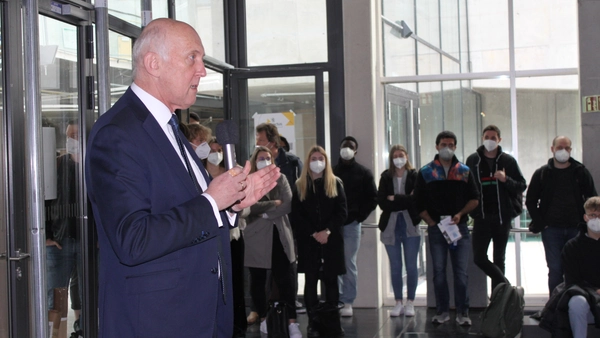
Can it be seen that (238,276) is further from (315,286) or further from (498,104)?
(498,104)

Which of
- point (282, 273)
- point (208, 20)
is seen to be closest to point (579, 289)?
point (282, 273)

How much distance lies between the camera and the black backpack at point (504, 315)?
639 centimetres

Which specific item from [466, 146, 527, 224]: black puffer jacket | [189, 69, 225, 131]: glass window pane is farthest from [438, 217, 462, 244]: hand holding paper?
[189, 69, 225, 131]: glass window pane

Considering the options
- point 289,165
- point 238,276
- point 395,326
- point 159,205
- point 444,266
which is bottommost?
point 395,326

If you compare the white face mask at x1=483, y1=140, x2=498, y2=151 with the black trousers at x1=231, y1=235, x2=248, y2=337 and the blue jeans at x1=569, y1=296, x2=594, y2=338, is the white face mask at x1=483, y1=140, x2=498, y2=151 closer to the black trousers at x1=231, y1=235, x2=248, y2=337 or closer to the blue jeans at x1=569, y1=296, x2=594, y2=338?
the blue jeans at x1=569, y1=296, x2=594, y2=338

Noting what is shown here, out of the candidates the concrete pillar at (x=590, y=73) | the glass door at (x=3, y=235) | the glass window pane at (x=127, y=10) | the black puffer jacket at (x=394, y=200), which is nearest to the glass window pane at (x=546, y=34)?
the concrete pillar at (x=590, y=73)

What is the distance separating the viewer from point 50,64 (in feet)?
16.5

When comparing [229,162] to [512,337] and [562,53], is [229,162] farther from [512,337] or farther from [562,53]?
[562,53]

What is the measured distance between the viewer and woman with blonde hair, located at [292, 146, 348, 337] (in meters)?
6.98

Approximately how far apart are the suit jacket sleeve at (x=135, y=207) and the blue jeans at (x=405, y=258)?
5.85 m

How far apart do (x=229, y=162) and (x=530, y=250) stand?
673 cm

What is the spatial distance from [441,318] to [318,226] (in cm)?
162

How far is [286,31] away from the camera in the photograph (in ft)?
28.7

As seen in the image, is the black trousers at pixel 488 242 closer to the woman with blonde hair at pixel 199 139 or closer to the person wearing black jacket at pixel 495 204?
the person wearing black jacket at pixel 495 204
